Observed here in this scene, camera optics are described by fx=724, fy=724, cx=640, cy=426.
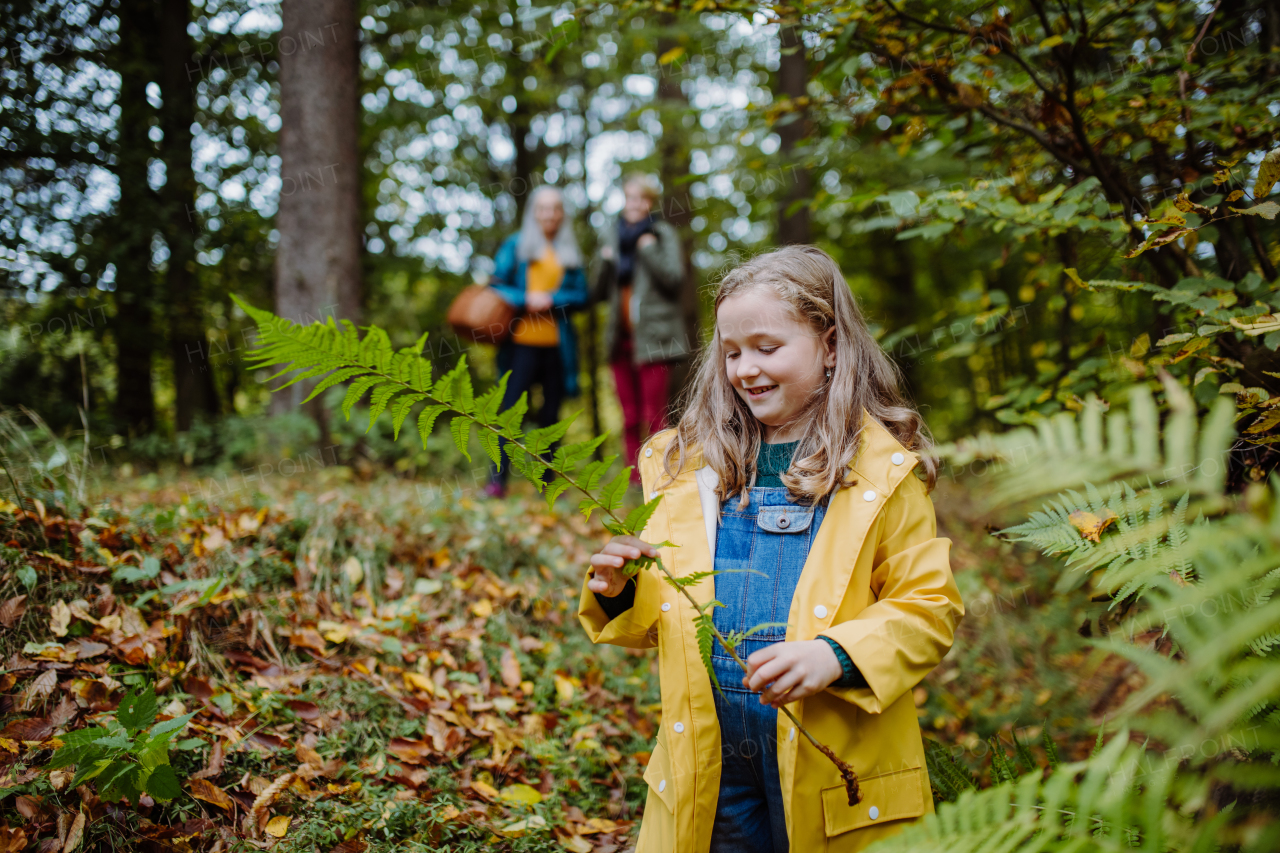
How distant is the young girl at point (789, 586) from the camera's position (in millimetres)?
1637

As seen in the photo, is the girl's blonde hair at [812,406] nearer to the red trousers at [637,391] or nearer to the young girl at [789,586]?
the young girl at [789,586]

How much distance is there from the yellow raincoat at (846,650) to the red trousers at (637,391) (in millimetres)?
3691

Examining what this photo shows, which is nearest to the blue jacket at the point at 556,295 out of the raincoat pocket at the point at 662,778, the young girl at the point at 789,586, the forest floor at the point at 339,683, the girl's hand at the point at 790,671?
the forest floor at the point at 339,683

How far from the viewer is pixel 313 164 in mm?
6078

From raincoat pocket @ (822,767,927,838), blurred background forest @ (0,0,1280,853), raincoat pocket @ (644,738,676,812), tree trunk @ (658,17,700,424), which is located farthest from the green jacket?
raincoat pocket @ (822,767,927,838)

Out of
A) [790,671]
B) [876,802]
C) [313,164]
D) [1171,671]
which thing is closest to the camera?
[1171,671]

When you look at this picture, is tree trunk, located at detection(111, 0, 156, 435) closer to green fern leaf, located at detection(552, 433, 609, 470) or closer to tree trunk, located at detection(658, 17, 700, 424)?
tree trunk, located at detection(658, 17, 700, 424)

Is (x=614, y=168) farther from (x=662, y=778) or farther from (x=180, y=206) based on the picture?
(x=662, y=778)

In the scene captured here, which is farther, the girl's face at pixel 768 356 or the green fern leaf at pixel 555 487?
the girl's face at pixel 768 356

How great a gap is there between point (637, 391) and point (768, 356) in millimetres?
3995

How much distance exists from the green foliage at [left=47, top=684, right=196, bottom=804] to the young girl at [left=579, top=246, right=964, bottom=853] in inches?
46.8

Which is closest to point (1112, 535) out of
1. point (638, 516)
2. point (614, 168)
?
point (638, 516)

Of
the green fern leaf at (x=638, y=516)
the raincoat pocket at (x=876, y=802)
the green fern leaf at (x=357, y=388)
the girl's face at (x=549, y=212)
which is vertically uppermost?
the girl's face at (x=549, y=212)

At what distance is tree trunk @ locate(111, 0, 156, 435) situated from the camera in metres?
6.76
